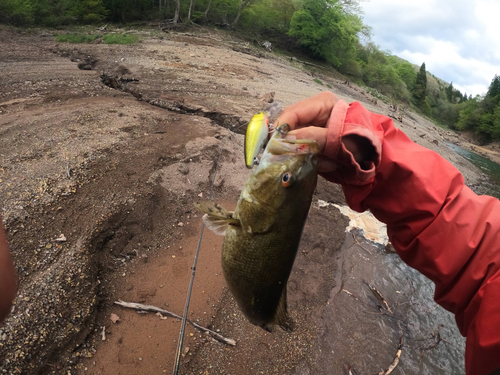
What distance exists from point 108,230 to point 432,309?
573cm

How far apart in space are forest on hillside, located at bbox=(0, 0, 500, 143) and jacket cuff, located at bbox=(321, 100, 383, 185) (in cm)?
2226

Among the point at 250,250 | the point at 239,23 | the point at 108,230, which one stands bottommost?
the point at 108,230

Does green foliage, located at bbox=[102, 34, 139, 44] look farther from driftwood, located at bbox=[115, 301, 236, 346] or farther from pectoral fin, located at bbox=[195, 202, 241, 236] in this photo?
pectoral fin, located at bbox=[195, 202, 241, 236]

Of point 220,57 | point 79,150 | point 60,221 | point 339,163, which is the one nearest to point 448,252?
point 339,163

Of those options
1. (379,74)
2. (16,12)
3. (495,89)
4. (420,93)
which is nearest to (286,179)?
(16,12)

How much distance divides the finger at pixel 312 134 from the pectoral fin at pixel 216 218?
2.15 ft

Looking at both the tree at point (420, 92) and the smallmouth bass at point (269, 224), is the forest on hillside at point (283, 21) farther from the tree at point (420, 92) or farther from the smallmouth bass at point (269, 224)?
the smallmouth bass at point (269, 224)

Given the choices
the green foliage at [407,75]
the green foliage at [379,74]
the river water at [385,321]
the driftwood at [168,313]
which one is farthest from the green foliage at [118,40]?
the green foliage at [407,75]

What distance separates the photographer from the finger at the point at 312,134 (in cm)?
186

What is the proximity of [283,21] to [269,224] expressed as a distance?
3760 cm

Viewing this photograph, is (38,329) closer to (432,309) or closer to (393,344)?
(393,344)

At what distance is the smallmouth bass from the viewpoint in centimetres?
174

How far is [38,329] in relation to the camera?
2.83 metres

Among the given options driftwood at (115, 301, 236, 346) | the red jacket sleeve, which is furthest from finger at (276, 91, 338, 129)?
driftwood at (115, 301, 236, 346)
